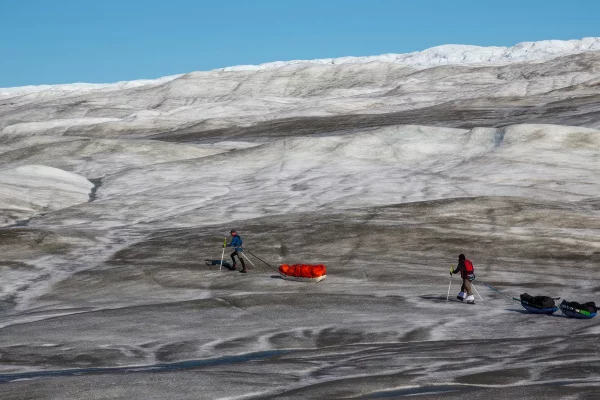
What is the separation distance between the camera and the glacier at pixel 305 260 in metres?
19.4

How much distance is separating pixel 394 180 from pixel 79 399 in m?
43.8

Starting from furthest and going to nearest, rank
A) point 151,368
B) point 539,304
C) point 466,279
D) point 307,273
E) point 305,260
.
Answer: point 305,260 → point 307,273 → point 466,279 → point 539,304 → point 151,368

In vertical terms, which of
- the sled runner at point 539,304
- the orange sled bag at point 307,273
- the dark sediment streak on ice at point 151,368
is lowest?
the dark sediment streak on ice at point 151,368

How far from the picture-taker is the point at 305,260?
37.6 meters

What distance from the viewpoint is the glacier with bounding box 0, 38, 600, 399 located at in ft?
63.6

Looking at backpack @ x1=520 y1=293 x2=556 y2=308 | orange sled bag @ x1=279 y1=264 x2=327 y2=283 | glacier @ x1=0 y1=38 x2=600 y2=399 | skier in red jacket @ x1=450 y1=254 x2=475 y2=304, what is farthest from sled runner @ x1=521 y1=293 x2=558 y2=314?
orange sled bag @ x1=279 y1=264 x2=327 y2=283

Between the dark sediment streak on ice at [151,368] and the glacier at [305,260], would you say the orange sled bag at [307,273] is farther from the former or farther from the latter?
the dark sediment streak on ice at [151,368]

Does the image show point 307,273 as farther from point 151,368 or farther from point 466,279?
point 151,368

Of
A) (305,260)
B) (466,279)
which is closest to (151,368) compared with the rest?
(466,279)

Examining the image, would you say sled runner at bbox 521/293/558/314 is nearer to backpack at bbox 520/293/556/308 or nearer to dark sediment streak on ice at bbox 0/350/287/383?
backpack at bbox 520/293/556/308

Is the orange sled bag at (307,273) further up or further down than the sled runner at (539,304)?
further up

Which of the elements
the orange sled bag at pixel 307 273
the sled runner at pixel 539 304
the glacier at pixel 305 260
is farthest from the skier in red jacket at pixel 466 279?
the orange sled bag at pixel 307 273

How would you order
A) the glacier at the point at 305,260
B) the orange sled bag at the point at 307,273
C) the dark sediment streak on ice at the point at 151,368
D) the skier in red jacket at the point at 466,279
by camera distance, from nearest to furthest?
the glacier at the point at 305,260 < the dark sediment streak on ice at the point at 151,368 < the skier in red jacket at the point at 466,279 < the orange sled bag at the point at 307,273

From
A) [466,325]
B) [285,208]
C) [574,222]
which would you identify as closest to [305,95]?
[285,208]
